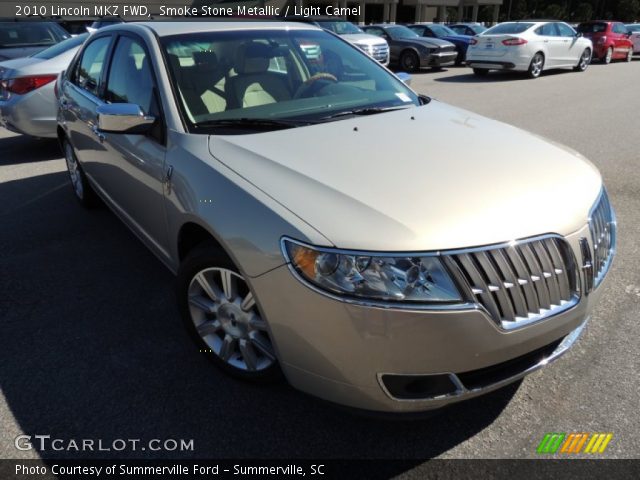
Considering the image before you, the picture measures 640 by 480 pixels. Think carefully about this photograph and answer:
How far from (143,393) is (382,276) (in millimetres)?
1460

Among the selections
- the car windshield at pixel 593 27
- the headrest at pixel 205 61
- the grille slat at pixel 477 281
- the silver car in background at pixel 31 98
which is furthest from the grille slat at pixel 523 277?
the car windshield at pixel 593 27

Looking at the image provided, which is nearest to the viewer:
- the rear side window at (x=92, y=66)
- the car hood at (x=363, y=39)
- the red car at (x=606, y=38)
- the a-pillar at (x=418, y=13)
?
the rear side window at (x=92, y=66)

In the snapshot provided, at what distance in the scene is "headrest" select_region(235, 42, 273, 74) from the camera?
10.8ft

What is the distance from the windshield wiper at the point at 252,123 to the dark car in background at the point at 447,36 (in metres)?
16.9

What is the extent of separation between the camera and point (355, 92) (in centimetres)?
338

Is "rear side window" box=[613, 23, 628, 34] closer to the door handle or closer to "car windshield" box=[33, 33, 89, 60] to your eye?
"car windshield" box=[33, 33, 89, 60]

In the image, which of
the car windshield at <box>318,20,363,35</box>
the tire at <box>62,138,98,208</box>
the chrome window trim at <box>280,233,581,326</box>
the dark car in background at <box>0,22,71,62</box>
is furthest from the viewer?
the car windshield at <box>318,20,363,35</box>

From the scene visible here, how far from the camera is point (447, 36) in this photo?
1884 cm

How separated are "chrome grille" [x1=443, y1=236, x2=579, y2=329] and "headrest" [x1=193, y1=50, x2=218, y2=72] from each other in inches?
78.8

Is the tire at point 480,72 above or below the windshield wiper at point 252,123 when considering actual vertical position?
below

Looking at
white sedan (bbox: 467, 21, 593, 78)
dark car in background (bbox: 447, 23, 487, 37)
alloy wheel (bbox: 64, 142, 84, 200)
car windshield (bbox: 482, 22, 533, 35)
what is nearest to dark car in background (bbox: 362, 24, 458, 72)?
white sedan (bbox: 467, 21, 593, 78)

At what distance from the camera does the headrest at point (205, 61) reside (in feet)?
10.2

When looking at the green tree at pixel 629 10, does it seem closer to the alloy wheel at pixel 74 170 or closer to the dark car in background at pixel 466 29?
the dark car in background at pixel 466 29

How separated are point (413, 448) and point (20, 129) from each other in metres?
6.50
